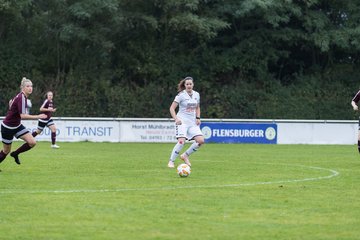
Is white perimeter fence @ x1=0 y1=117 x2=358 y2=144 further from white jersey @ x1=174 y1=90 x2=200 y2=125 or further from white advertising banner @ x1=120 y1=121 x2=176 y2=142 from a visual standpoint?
white jersey @ x1=174 y1=90 x2=200 y2=125

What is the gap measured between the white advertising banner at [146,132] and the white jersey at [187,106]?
A: 51.3 ft

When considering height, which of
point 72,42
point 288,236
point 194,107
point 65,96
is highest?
point 72,42

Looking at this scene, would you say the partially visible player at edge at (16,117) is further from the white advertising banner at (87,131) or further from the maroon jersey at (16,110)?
the white advertising banner at (87,131)

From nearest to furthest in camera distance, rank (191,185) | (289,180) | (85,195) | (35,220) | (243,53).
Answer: (35,220) < (85,195) < (191,185) < (289,180) < (243,53)

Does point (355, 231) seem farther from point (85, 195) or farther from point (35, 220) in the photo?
point (85, 195)

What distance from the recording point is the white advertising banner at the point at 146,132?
1344 inches

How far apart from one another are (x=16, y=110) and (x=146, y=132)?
18.1m

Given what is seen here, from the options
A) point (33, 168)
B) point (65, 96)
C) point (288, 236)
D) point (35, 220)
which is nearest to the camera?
point (288, 236)

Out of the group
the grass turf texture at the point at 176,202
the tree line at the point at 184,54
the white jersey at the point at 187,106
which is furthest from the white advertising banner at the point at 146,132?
the white jersey at the point at 187,106

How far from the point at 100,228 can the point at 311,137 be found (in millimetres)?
25930

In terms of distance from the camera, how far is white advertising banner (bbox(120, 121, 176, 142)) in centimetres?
3412

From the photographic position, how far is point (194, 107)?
723 inches

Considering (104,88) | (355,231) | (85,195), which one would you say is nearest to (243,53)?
(104,88)

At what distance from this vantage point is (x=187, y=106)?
18250 mm
